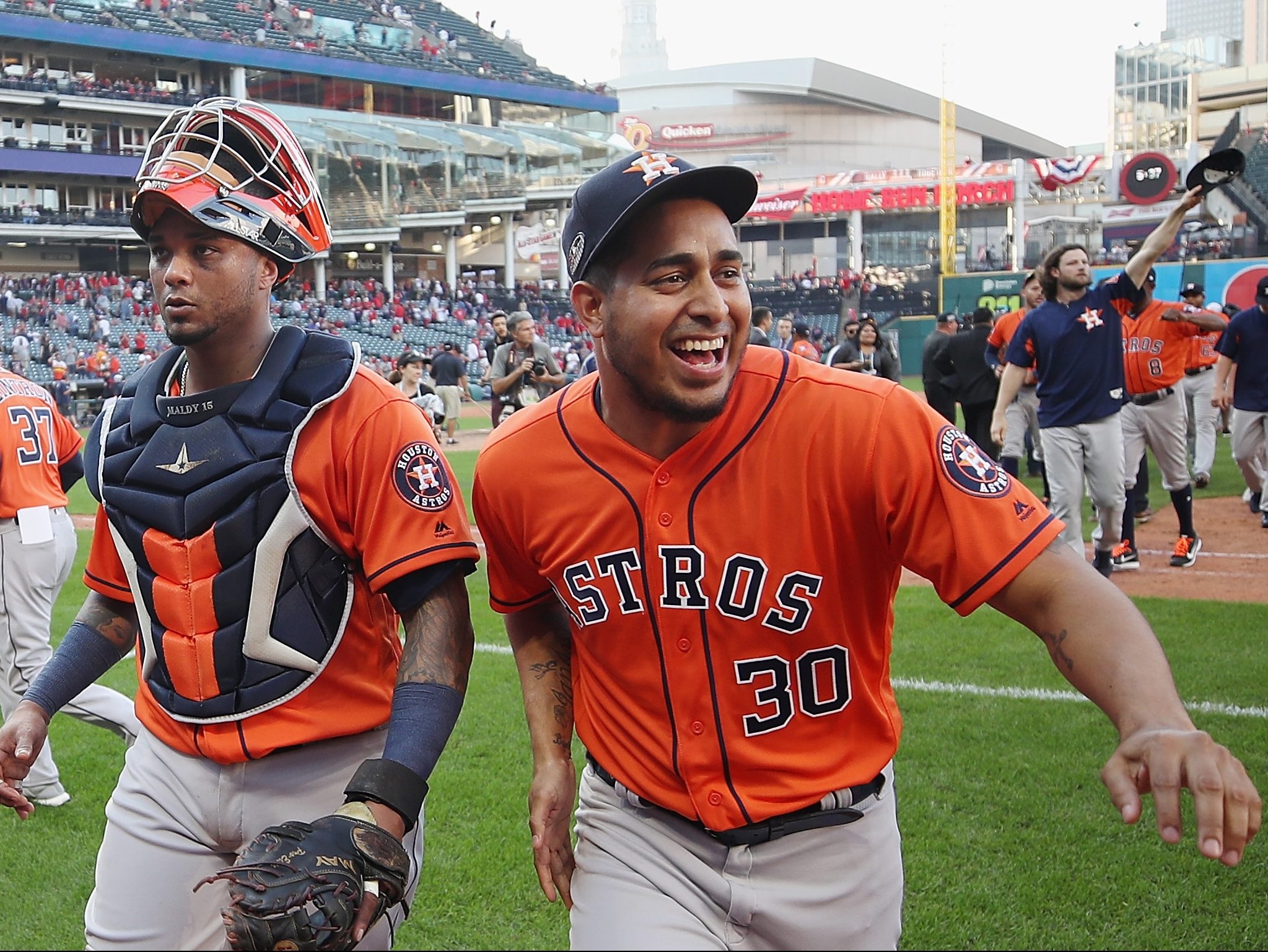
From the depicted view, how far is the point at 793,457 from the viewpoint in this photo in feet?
7.34

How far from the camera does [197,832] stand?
8.21 ft

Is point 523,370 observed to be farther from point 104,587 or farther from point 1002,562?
point 1002,562

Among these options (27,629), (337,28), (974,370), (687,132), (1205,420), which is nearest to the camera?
(27,629)

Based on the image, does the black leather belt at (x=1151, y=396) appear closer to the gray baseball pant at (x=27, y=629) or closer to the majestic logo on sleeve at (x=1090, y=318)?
the majestic logo on sleeve at (x=1090, y=318)

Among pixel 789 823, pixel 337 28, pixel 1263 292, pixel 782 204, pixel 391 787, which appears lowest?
pixel 789 823

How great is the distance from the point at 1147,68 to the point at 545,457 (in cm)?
12222

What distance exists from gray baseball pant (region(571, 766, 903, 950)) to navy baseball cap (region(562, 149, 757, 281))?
3.73 feet

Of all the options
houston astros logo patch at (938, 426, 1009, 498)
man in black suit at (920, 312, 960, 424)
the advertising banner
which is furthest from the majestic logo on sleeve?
the advertising banner

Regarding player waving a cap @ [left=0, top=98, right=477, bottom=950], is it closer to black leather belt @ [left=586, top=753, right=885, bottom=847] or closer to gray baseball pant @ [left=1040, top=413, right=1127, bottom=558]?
black leather belt @ [left=586, top=753, right=885, bottom=847]

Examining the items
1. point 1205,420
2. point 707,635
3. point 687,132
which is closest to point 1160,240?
point 1205,420

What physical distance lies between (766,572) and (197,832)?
52.5 inches

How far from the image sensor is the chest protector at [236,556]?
2.47 metres

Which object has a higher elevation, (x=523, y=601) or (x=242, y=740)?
(x=523, y=601)

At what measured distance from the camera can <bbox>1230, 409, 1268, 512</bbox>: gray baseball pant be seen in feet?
33.4
